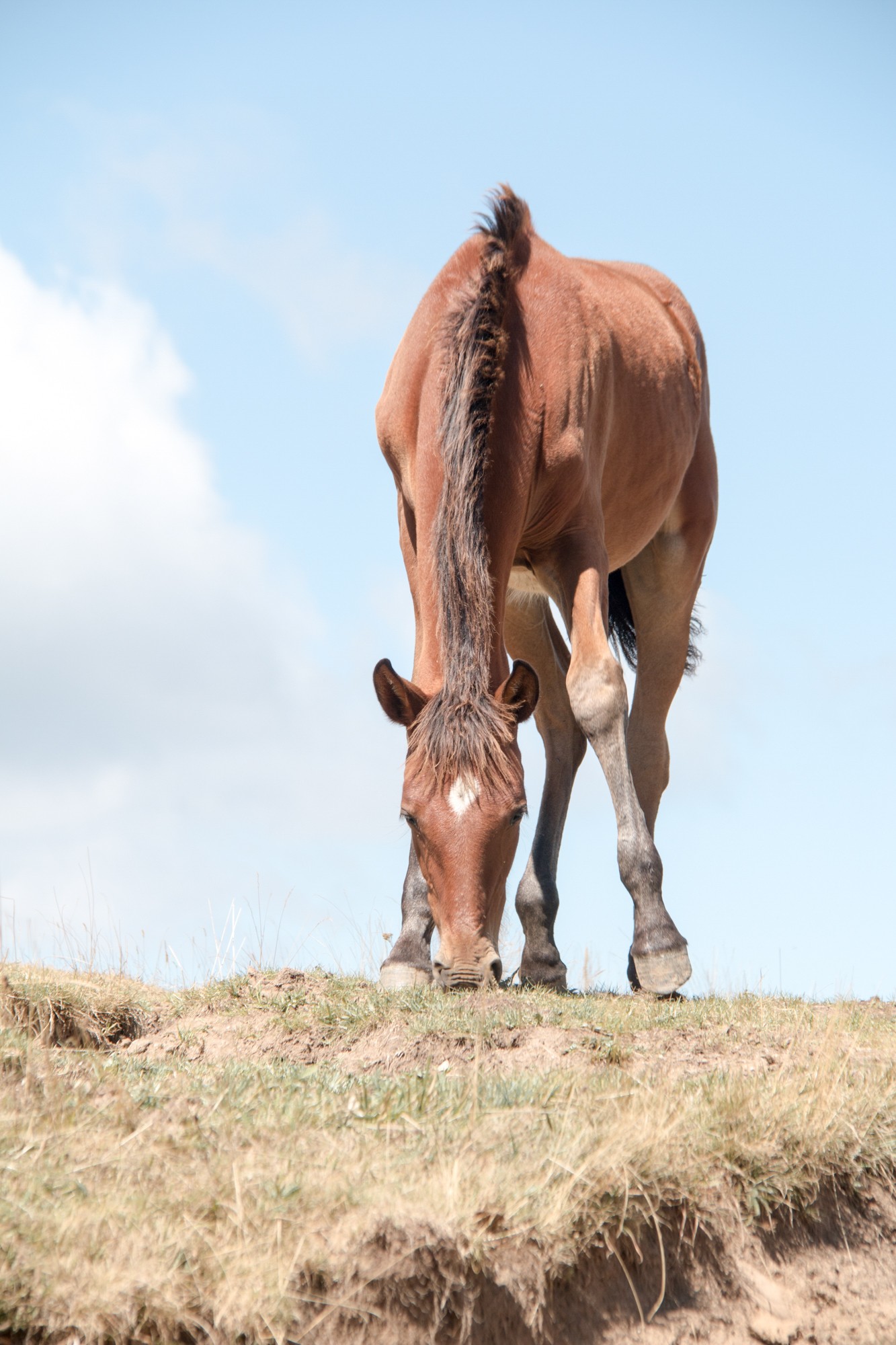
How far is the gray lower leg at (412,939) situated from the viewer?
5.68 m

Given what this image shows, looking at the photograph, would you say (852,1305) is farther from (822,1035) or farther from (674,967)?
(674,967)

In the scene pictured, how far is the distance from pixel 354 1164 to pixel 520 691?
262 centimetres

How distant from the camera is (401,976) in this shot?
5664 millimetres

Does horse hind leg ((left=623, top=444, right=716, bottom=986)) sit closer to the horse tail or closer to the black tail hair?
the black tail hair

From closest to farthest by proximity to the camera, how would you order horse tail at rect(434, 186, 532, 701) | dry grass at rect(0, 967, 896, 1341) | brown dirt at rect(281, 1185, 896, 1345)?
dry grass at rect(0, 967, 896, 1341) < brown dirt at rect(281, 1185, 896, 1345) < horse tail at rect(434, 186, 532, 701)

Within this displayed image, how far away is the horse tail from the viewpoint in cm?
508

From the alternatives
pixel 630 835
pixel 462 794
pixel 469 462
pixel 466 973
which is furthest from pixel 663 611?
pixel 466 973

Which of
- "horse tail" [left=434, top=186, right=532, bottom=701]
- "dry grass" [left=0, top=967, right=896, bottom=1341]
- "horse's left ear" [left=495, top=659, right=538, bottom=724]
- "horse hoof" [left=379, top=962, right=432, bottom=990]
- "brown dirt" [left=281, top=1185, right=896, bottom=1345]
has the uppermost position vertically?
"horse tail" [left=434, top=186, right=532, bottom=701]

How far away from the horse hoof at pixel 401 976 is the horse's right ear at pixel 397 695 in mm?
1320

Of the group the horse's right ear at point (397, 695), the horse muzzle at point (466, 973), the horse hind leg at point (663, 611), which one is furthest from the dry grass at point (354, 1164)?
the horse hind leg at point (663, 611)

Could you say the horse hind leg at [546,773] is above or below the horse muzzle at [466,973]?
above

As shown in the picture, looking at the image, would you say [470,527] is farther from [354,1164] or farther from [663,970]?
[354,1164]

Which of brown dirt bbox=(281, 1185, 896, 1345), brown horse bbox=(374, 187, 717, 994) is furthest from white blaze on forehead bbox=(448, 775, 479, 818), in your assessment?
brown dirt bbox=(281, 1185, 896, 1345)

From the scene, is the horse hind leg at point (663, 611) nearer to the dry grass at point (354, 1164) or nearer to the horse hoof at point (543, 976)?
the horse hoof at point (543, 976)
